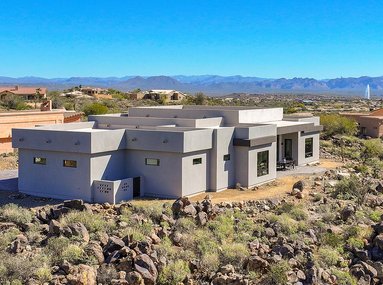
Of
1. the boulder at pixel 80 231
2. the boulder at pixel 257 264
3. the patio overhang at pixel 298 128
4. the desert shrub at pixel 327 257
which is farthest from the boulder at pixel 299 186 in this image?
the boulder at pixel 80 231

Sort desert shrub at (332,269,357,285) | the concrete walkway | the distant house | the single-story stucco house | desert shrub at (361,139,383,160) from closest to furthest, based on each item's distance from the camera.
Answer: desert shrub at (332,269,357,285) < the single-story stucco house < the concrete walkway < desert shrub at (361,139,383,160) < the distant house

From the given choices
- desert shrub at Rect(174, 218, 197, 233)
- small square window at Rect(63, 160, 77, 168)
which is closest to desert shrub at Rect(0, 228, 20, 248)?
small square window at Rect(63, 160, 77, 168)

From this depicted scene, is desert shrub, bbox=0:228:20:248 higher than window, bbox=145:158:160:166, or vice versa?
window, bbox=145:158:160:166

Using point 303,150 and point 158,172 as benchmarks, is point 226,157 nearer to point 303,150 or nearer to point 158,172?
point 158,172

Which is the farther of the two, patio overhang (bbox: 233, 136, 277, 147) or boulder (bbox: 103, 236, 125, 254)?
patio overhang (bbox: 233, 136, 277, 147)

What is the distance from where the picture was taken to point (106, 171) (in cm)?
2625

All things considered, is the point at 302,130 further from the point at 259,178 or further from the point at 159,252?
the point at 159,252

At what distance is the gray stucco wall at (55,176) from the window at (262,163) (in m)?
8.99

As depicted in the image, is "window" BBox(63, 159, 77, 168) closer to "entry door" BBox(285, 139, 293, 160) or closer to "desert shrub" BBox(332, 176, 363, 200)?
"desert shrub" BBox(332, 176, 363, 200)

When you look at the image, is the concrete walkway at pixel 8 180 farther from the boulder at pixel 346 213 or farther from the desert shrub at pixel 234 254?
the boulder at pixel 346 213

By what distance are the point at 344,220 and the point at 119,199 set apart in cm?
964

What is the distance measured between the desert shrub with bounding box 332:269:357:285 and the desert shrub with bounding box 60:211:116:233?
26.3 feet

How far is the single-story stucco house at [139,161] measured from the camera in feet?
83.8

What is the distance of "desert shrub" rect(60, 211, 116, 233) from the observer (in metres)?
20.8
